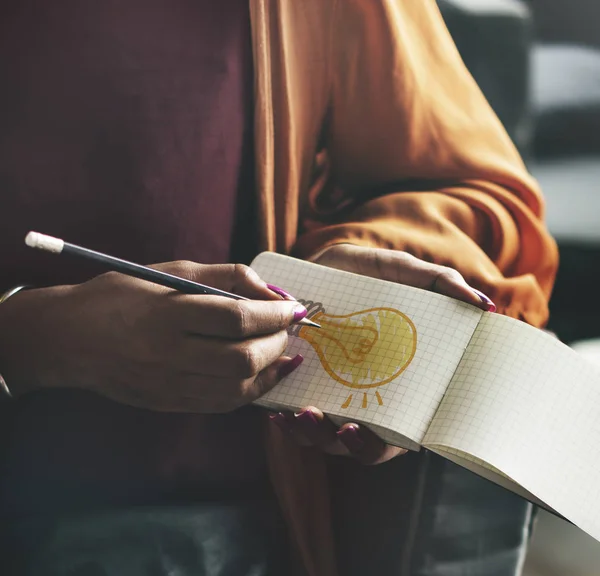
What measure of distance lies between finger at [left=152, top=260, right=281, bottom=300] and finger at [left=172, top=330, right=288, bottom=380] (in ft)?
0.12


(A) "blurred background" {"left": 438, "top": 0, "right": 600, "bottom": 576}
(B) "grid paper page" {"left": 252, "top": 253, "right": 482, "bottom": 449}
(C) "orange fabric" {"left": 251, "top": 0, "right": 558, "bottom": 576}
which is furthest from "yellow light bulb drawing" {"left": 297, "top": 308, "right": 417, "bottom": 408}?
(A) "blurred background" {"left": 438, "top": 0, "right": 600, "bottom": 576}

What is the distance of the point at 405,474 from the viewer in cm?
81

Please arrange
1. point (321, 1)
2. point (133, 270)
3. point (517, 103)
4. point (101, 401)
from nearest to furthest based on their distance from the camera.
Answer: point (133, 270) < point (101, 401) < point (321, 1) < point (517, 103)

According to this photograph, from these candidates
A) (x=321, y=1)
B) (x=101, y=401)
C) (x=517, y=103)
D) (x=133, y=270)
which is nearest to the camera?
(x=133, y=270)

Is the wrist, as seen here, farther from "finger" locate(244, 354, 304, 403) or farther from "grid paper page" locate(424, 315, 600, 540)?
"grid paper page" locate(424, 315, 600, 540)

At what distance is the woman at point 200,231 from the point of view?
2.16 ft

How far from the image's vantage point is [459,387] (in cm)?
64

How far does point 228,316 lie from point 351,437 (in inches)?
5.7

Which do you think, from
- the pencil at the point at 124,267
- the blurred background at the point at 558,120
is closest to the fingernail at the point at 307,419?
the pencil at the point at 124,267

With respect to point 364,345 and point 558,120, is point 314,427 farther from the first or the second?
point 558,120

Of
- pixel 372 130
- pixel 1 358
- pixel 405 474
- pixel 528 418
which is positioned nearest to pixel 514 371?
pixel 528 418

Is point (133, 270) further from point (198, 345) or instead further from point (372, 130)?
point (372, 130)

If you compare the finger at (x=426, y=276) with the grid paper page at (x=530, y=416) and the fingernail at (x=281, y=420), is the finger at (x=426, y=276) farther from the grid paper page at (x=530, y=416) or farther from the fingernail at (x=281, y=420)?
the fingernail at (x=281, y=420)

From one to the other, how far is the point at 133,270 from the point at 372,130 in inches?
14.0
